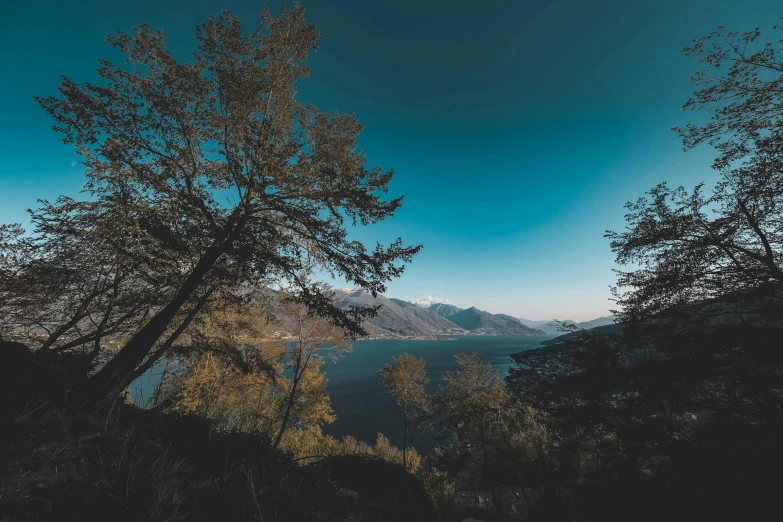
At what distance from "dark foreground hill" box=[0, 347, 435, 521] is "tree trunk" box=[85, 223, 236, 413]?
0.39m

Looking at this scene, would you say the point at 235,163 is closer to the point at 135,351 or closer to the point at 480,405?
the point at 135,351

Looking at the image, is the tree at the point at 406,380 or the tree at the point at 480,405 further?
the tree at the point at 406,380

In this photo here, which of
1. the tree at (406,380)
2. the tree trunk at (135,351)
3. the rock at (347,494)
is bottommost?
the tree at (406,380)

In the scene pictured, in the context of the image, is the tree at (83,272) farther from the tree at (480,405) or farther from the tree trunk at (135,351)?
the tree at (480,405)

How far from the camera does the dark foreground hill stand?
9.07ft

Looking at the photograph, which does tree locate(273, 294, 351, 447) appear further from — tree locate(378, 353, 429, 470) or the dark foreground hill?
the dark foreground hill

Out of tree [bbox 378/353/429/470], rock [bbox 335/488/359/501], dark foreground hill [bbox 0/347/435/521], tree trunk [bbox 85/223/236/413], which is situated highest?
tree trunk [bbox 85/223/236/413]

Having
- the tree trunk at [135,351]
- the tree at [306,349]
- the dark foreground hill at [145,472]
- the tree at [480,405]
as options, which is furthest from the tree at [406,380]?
the tree trunk at [135,351]

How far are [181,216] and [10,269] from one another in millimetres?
5363

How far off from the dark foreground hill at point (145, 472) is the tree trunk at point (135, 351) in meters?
0.39

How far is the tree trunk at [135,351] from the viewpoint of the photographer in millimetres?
5734

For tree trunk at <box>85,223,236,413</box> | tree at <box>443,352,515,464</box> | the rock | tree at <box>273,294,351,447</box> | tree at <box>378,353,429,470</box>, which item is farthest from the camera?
tree at <box>378,353,429,470</box>

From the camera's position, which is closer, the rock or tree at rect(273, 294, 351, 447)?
the rock

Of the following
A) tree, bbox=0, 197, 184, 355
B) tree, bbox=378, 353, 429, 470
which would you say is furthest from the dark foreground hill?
tree, bbox=378, 353, 429, 470
